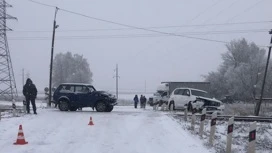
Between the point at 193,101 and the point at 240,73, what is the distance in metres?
49.6

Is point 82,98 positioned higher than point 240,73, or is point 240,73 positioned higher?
point 240,73

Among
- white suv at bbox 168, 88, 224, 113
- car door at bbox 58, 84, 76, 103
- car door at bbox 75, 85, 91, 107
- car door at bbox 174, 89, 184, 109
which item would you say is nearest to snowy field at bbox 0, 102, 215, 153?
car door at bbox 75, 85, 91, 107

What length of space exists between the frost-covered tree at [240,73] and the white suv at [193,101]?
41.0 m

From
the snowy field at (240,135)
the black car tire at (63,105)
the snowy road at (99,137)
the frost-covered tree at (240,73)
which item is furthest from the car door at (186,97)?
the frost-covered tree at (240,73)

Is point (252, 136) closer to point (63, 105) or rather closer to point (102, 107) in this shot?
point (102, 107)

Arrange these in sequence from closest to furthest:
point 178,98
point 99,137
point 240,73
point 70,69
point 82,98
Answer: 1. point 99,137
2. point 82,98
3. point 178,98
4. point 240,73
5. point 70,69

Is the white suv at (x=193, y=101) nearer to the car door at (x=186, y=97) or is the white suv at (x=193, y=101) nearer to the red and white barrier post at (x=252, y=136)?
the car door at (x=186, y=97)

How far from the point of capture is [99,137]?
1309cm

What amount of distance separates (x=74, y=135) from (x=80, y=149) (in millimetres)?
2669

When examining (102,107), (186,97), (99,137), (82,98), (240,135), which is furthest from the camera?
(186,97)

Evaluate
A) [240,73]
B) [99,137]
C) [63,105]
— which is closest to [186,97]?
[63,105]

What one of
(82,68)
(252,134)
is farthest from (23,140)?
(82,68)

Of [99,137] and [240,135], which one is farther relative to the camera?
[240,135]

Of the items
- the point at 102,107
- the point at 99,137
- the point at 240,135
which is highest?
the point at 102,107
